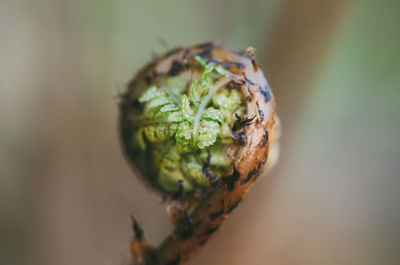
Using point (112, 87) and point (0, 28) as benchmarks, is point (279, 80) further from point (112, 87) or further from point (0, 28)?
point (0, 28)

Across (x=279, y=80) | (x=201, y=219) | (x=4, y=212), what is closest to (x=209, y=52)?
(x=201, y=219)

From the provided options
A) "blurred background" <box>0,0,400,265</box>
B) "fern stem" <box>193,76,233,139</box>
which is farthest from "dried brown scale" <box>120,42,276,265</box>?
"blurred background" <box>0,0,400,265</box>

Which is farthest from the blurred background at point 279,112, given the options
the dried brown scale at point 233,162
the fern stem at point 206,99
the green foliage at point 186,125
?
the fern stem at point 206,99

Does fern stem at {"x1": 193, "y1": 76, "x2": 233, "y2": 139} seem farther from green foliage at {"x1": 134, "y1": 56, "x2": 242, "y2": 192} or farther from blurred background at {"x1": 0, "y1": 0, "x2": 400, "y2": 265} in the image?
blurred background at {"x1": 0, "y1": 0, "x2": 400, "y2": 265}

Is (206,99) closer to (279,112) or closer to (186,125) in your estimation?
(186,125)

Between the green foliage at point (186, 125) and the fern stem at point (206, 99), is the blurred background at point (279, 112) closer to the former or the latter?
the green foliage at point (186, 125)

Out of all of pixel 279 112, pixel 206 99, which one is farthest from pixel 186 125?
pixel 279 112
